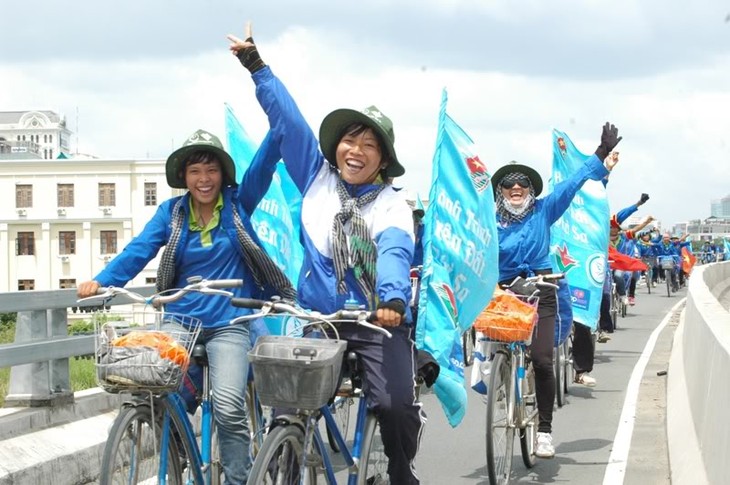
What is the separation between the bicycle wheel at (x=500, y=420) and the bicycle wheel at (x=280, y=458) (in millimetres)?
2787

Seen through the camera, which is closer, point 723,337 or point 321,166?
point 321,166

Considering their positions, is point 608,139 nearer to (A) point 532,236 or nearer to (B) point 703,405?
(A) point 532,236

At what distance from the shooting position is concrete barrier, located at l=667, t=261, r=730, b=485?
5.57 meters

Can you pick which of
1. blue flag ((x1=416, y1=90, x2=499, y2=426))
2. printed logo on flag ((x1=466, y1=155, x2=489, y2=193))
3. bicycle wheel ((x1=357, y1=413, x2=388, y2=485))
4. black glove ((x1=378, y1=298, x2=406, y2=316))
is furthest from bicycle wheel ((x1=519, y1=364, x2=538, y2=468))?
black glove ((x1=378, y1=298, x2=406, y2=316))

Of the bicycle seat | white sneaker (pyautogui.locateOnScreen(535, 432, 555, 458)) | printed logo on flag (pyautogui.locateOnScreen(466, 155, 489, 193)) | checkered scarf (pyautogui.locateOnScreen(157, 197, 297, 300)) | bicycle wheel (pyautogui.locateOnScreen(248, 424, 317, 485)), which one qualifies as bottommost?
white sneaker (pyautogui.locateOnScreen(535, 432, 555, 458))

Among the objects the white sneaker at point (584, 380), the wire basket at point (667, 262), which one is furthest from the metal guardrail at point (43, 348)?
the wire basket at point (667, 262)

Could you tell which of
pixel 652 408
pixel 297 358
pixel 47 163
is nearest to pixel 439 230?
pixel 297 358

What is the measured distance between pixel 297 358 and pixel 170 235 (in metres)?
1.67

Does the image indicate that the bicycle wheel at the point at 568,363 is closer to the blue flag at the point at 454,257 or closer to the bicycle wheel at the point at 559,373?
the bicycle wheel at the point at 559,373

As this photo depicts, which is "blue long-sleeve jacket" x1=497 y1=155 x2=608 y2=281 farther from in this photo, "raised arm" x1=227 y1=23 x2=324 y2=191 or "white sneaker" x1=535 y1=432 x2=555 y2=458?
"raised arm" x1=227 y1=23 x2=324 y2=191

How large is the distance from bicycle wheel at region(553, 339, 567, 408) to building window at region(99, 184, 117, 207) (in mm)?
111156

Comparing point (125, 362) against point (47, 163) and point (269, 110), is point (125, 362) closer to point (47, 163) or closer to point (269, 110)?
point (269, 110)

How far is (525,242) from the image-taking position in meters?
8.52

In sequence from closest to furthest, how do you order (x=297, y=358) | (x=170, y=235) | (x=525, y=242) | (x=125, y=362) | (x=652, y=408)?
1. (x=297, y=358)
2. (x=125, y=362)
3. (x=170, y=235)
4. (x=525, y=242)
5. (x=652, y=408)
